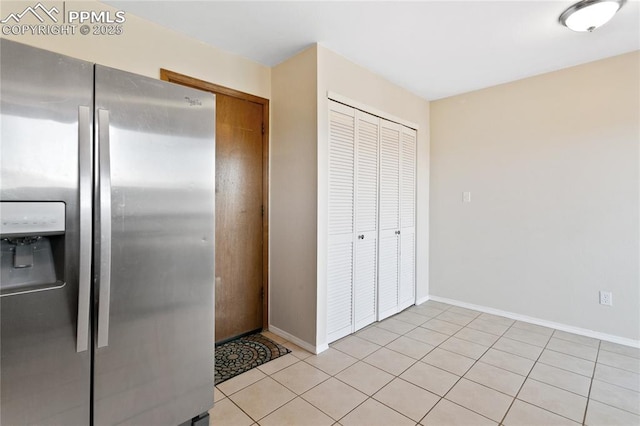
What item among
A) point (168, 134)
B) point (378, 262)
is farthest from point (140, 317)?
point (378, 262)

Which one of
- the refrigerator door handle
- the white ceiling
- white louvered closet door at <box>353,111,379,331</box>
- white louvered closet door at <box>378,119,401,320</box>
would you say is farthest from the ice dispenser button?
white louvered closet door at <box>378,119,401,320</box>

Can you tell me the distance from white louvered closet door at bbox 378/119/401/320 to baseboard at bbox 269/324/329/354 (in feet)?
3.00

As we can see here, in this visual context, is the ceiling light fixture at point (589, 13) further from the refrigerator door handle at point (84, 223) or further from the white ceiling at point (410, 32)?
the refrigerator door handle at point (84, 223)

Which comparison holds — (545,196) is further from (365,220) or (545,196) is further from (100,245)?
(100,245)

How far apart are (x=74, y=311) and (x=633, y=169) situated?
407cm

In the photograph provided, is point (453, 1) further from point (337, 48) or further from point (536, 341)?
point (536, 341)

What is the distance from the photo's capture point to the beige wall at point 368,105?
2.56m

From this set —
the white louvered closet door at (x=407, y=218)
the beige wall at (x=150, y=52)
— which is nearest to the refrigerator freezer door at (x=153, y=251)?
the beige wall at (x=150, y=52)

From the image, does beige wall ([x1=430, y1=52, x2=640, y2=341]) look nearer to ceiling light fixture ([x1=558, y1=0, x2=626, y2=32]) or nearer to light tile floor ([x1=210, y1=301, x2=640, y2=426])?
light tile floor ([x1=210, y1=301, x2=640, y2=426])

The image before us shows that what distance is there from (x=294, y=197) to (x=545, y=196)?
8.41ft

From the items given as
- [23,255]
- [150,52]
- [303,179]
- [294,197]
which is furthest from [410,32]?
[23,255]

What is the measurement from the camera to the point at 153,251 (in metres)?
1.42

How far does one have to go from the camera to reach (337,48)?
2.60m

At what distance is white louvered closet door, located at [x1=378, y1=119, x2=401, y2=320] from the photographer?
3199mm
